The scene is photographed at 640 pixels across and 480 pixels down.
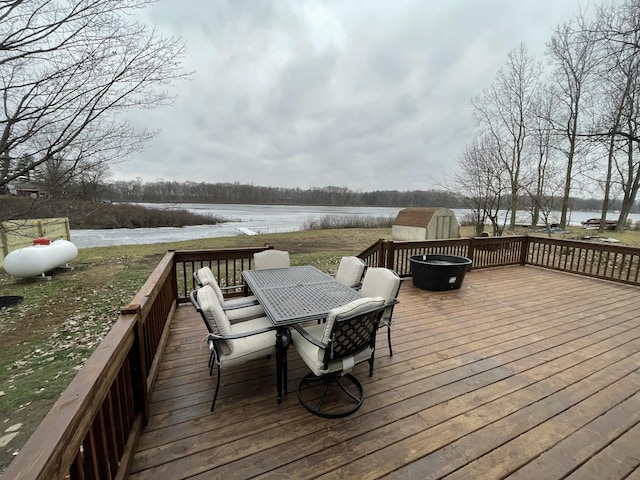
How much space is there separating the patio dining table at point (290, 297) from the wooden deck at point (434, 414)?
0.44m

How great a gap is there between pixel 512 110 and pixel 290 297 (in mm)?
12353

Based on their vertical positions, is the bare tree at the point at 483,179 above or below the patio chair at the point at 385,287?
above

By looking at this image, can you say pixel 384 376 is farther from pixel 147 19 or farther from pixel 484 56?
pixel 484 56

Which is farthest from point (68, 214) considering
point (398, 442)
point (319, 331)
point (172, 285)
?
point (398, 442)

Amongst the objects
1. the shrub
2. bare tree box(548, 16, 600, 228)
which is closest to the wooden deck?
bare tree box(548, 16, 600, 228)

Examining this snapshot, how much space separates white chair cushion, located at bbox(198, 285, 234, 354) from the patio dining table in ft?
1.13

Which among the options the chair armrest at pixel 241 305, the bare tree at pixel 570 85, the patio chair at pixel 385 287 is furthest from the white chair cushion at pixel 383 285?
the bare tree at pixel 570 85

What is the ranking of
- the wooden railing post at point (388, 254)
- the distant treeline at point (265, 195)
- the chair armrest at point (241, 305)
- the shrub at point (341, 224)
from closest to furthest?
the chair armrest at point (241, 305)
the wooden railing post at point (388, 254)
the shrub at point (341, 224)
the distant treeline at point (265, 195)

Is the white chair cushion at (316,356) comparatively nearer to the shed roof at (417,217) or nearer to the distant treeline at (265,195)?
the shed roof at (417,217)

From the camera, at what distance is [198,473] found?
5.14ft

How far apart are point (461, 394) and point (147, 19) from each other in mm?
5365

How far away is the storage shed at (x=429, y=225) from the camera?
1299 centimetres

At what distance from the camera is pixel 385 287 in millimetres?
2672

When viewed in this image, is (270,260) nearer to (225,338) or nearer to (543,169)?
(225,338)
